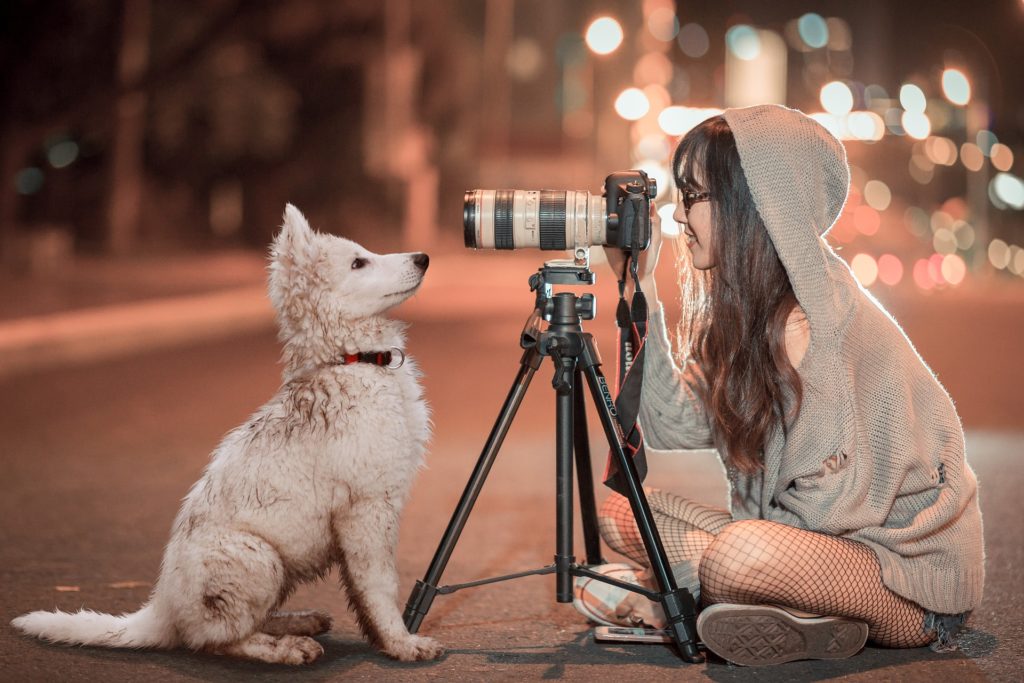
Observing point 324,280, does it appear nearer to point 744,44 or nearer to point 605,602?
point 605,602

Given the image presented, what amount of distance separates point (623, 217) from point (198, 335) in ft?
41.0

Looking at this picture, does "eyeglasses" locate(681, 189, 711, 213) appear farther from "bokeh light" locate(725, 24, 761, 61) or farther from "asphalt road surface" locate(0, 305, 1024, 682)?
"bokeh light" locate(725, 24, 761, 61)

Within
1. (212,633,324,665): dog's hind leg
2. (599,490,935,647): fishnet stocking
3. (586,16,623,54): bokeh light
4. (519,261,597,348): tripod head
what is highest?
(586,16,623,54): bokeh light

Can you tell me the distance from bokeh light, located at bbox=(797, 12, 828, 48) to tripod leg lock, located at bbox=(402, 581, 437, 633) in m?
176

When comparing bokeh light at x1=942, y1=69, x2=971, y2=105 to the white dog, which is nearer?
the white dog

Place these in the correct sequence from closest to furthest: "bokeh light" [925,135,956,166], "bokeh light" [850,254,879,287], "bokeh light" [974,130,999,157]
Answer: "bokeh light" [850,254,879,287], "bokeh light" [974,130,999,157], "bokeh light" [925,135,956,166]

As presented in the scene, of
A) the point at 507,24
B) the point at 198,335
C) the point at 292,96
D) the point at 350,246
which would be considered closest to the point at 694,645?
the point at 350,246

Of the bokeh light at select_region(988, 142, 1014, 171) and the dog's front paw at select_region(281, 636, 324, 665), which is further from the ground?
the bokeh light at select_region(988, 142, 1014, 171)

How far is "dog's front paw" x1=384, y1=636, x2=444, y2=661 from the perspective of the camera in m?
3.85

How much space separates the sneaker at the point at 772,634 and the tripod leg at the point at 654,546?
3.7 inches

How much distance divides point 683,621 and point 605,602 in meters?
0.48

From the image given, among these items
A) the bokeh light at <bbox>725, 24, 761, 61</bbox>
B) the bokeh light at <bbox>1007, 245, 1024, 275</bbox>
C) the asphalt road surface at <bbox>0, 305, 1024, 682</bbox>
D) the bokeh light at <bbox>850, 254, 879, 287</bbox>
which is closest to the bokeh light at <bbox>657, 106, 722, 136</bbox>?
the bokeh light at <bbox>1007, 245, 1024, 275</bbox>

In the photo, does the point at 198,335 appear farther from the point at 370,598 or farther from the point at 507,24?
the point at 507,24

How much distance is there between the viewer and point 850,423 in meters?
3.78
